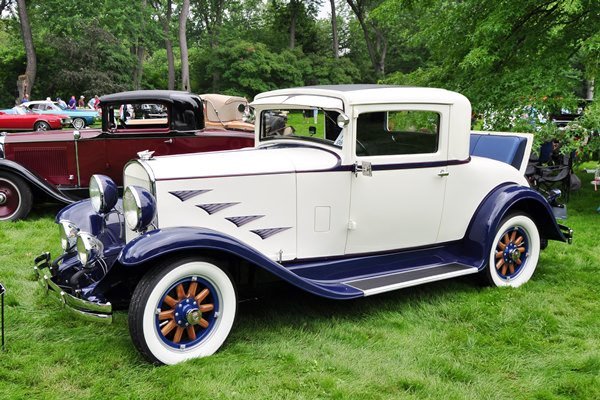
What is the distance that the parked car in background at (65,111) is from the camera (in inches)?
864

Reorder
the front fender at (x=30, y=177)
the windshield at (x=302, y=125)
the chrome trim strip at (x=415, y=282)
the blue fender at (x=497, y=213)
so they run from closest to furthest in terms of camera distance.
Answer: the chrome trim strip at (x=415, y=282)
the windshield at (x=302, y=125)
the blue fender at (x=497, y=213)
the front fender at (x=30, y=177)

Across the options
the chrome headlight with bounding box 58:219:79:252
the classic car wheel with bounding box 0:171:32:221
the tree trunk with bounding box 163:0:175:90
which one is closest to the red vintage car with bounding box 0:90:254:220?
the classic car wheel with bounding box 0:171:32:221

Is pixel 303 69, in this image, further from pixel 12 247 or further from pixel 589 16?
pixel 12 247

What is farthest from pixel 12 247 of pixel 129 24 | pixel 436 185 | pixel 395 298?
pixel 129 24

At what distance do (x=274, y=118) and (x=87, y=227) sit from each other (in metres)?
1.85

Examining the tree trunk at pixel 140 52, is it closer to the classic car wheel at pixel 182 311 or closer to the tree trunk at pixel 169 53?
the tree trunk at pixel 169 53

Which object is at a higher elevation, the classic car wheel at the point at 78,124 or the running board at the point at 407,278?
the classic car wheel at the point at 78,124

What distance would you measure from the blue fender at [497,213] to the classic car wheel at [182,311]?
7.46ft

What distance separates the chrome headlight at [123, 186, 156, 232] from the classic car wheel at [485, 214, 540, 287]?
2.91 metres

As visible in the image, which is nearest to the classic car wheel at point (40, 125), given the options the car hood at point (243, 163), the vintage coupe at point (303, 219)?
the vintage coupe at point (303, 219)

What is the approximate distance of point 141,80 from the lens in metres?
35.9

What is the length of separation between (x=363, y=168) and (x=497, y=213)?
1375 mm

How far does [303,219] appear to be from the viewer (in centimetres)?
404

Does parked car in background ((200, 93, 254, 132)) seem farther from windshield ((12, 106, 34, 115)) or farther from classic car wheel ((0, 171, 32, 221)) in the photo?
windshield ((12, 106, 34, 115))
